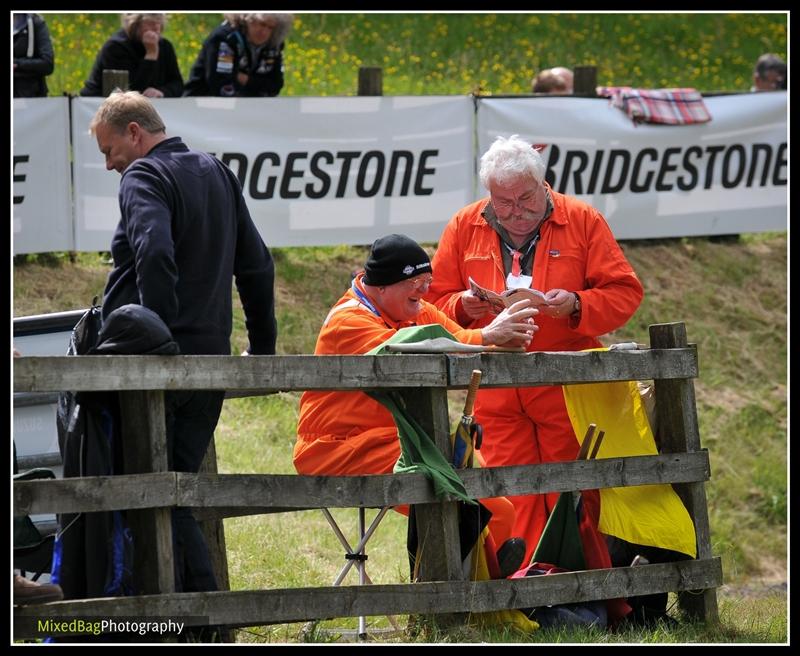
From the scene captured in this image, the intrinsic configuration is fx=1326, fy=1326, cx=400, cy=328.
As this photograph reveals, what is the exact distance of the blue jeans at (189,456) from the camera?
4.63m

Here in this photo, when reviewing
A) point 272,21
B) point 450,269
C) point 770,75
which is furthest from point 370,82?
point 450,269

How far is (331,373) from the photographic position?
15.2 ft

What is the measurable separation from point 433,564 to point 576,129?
7719 mm

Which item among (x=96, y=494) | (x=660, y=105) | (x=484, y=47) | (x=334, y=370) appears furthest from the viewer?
(x=484, y=47)

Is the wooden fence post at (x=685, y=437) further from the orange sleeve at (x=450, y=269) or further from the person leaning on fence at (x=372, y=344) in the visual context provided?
the orange sleeve at (x=450, y=269)

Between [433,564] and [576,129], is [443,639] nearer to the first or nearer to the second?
[433,564]

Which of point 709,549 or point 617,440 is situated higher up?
point 617,440

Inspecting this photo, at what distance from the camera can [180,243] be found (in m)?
4.97

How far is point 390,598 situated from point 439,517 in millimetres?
364

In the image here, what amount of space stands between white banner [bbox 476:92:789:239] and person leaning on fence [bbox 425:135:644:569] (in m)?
5.64

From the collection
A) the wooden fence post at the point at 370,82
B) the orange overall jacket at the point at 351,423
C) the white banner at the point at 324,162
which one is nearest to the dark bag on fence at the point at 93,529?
the orange overall jacket at the point at 351,423

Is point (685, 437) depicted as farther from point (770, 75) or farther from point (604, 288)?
point (770, 75)

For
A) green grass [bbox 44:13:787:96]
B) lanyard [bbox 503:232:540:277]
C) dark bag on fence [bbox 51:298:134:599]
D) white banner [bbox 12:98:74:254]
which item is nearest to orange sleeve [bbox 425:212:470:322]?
lanyard [bbox 503:232:540:277]

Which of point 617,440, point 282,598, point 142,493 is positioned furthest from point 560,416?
point 142,493
